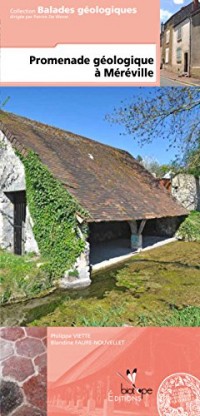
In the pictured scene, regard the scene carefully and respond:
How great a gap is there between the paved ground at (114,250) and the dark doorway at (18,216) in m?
1.17

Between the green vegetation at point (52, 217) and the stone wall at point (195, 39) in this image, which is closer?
the stone wall at point (195, 39)

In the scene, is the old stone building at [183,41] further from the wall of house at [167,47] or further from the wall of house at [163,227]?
the wall of house at [163,227]

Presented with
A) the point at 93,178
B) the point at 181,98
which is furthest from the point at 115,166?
the point at 181,98

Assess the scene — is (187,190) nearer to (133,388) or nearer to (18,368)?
(133,388)

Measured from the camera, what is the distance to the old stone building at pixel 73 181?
348 centimetres

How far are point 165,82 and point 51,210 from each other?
241cm

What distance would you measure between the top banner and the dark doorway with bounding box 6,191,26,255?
2.80m

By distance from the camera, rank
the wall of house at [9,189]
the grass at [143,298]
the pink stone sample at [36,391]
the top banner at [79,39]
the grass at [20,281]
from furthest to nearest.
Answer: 1. the wall of house at [9,189]
2. the grass at [20,281]
3. the grass at [143,298]
4. the pink stone sample at [36,391]
5. the top banner at [79,39]

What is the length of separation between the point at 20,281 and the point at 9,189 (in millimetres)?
1665

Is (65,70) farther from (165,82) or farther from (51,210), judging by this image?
(51,210)

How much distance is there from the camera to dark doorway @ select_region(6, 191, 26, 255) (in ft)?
13.1

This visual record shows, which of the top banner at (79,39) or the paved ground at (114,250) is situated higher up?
the top banner at (79,39)

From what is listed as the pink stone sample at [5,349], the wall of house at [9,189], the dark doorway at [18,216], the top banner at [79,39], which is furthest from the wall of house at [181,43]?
the dark doorway at [18,216]

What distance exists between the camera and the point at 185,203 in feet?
15.7
